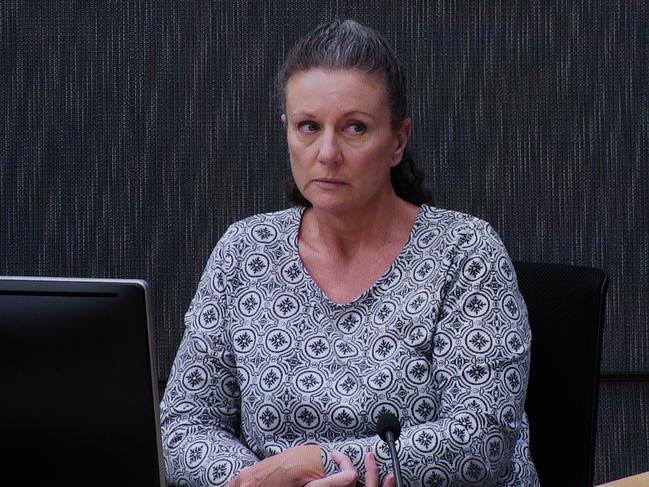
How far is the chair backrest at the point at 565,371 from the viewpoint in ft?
4.83

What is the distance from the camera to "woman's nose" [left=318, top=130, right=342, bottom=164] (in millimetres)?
1479

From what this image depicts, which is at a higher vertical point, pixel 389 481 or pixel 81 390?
pixel 81 390

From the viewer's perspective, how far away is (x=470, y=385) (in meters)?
1.41

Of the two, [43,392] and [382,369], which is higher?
[43,392]

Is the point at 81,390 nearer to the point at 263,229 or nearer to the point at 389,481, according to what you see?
the point at 389,481

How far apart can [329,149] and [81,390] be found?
29.8 inches

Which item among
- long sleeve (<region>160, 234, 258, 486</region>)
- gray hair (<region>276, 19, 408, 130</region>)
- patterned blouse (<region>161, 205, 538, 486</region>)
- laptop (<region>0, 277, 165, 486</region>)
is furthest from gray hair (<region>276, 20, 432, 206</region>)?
laptop (<region>0, 277, 165, 486</region>)

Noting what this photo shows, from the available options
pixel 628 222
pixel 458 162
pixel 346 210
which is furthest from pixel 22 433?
pixel 628 222

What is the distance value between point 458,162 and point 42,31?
99 centimetres

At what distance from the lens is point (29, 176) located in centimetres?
220

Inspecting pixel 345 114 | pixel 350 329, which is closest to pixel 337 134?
pixel 345 114

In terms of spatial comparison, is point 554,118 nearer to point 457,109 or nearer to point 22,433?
point 457,109

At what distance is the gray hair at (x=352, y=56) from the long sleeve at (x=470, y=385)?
0.26m

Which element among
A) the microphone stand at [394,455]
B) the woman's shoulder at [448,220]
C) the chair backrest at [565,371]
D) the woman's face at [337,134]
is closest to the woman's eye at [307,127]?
the woman's face at [337,134]
